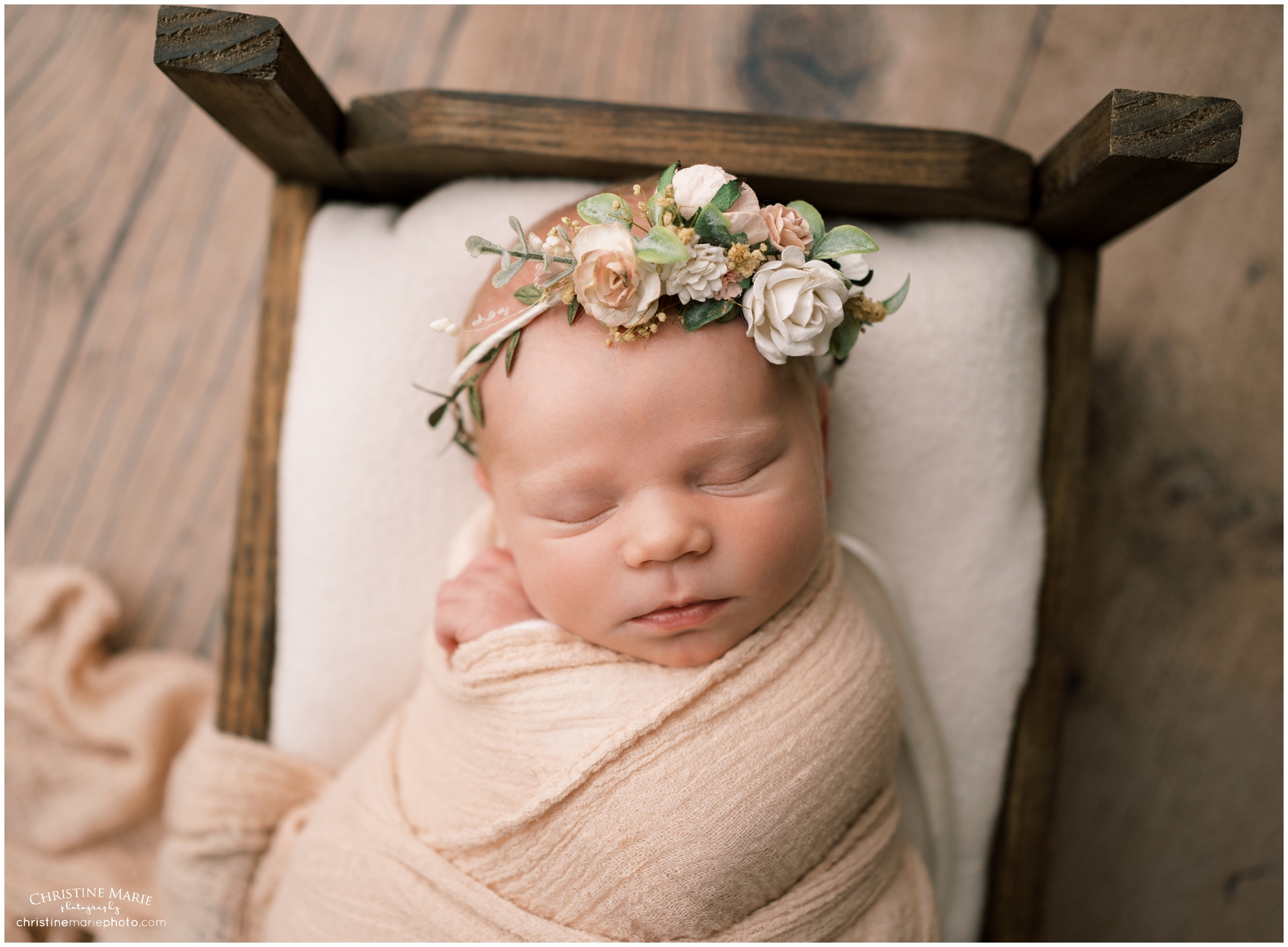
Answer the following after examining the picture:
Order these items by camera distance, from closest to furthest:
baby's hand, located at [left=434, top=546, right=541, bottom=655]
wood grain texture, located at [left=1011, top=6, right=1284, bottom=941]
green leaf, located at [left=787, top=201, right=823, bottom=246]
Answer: green leaf, located at [left=787, top=201, right=823, bottom=246], baby's hand, located at [left=434, top=546, right=541, bottom=655], wood grain texture, located at [left=1011, top=6, right=1284, bottom=941]

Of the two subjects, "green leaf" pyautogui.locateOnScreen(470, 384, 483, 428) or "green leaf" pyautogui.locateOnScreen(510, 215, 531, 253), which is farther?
"green leaf" pyautogui.locateOnScreen(470, 384, 483, 428)

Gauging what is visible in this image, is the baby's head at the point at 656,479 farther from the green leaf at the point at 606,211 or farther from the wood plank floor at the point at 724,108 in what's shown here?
the wood plank floor at the point at 724,108

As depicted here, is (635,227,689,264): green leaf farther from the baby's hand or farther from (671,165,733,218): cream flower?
the baby's hand

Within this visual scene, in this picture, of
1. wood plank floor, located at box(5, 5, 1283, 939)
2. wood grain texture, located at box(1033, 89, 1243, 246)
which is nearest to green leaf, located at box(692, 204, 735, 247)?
wood grain texture, located at box(1033, 89, 1243, 246)

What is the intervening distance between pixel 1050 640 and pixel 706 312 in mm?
760

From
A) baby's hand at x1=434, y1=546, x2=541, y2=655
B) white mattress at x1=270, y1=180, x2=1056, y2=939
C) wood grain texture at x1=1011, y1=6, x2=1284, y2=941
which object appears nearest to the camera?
baby's hand at x1=434, y1=546, x2=541, y2=655

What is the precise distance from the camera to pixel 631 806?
88 cm

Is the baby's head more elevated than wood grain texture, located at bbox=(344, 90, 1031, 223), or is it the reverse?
wood grain texture, located at bbox=(344, 90, 1031, 223)

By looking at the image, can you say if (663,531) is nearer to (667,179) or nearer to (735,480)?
(735,480)

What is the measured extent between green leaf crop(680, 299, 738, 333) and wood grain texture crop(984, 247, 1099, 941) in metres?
0.61

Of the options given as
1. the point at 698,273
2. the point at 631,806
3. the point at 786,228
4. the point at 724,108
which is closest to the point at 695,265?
the point at 698,273

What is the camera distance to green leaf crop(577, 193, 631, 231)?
0.77 m

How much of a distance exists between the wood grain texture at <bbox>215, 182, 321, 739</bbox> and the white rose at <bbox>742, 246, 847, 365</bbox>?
0.67m

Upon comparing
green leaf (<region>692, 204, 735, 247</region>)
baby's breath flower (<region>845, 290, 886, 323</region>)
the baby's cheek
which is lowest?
the baby's cheek
